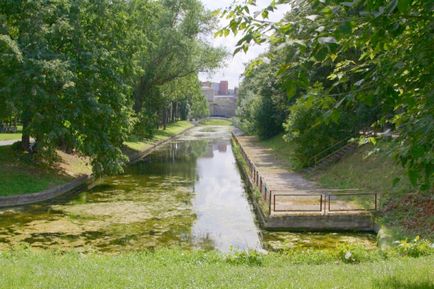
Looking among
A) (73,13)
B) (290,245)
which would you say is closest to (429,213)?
(290,245)

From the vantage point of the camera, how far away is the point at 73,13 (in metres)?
24.2

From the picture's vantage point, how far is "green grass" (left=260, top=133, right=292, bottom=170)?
115 feet

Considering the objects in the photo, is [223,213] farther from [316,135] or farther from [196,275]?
[316,135]

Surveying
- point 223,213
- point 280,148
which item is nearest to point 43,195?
point 223,213

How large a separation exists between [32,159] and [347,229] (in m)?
17.0

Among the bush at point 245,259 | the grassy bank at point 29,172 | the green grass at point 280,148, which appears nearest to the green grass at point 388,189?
the bush at point 245,259

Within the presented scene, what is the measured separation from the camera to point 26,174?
75.3 feet

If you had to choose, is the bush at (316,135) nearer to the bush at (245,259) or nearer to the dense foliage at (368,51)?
the bush at (245,259)

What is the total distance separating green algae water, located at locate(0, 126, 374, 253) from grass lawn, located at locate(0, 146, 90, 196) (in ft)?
4.67

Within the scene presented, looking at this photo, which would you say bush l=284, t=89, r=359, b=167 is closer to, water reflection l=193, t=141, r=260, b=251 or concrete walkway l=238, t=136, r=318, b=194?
concrete walkway l=238, t=136, r=318, b=194

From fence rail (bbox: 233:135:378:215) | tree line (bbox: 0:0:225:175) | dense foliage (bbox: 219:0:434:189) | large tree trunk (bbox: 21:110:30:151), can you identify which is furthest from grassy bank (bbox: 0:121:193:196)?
dense foliage (bbox: 219:0:434:189)

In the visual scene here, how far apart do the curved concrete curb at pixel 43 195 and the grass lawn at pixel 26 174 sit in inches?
13.1

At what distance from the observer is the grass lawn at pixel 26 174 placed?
20.9m

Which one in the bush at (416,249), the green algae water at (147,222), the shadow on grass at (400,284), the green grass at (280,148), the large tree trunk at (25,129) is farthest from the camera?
the green grass at (280,148)
